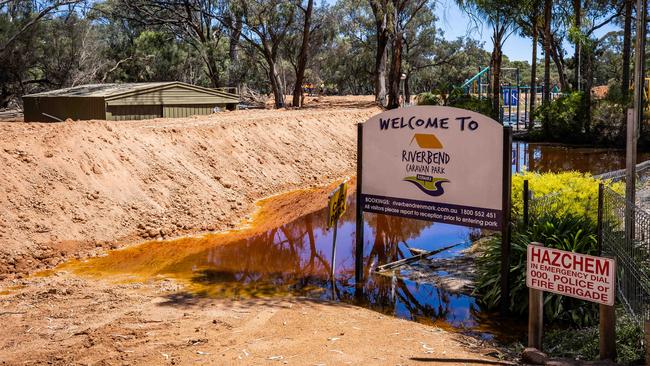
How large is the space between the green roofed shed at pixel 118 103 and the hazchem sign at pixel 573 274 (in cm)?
2089

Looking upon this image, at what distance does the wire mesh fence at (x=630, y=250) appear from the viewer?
7.47 metres

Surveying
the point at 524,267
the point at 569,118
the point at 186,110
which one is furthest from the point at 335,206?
the point at 569,118

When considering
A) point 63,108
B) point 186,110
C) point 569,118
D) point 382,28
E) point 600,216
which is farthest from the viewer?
point 382,28

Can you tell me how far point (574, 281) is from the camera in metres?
6.69

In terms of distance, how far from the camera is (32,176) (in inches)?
620

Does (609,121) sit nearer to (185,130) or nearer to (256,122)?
(256,122)

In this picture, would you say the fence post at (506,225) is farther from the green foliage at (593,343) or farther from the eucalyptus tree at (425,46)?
the eucalyptus tree at (425,46)

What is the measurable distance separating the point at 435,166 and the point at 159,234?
7.61 metres

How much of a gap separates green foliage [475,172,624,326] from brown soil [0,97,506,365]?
1674 millimetres

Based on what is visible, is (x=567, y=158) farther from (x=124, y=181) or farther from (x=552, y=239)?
(x=552, y=239)

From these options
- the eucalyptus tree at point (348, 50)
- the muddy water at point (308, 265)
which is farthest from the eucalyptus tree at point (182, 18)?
the muddy water at point (308, 265)

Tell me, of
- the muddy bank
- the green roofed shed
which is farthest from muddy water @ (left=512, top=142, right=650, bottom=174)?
the green roofed shed

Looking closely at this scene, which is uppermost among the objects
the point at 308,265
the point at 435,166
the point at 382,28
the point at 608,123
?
the point at 382,28

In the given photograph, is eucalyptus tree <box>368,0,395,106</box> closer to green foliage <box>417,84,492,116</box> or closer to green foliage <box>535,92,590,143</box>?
green foliage <box>417,84,492,116</box>
